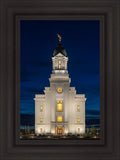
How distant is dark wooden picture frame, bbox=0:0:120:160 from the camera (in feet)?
4.77

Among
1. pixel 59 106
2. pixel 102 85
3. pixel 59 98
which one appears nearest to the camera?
pixel 102 85

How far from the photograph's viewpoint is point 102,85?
1.50 meters

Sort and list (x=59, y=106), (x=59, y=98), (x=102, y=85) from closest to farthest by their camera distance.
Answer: (x=102, y=85), (x=59, y=106), (x=59, y=98)

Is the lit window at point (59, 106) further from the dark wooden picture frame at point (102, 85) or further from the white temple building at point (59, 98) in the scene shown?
the dark wooden picture frame at point (102, 85)

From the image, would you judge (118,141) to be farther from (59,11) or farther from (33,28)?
(33,28)

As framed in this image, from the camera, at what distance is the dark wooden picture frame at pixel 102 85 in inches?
57.2

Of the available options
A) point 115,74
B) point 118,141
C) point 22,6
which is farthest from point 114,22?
point 118,141

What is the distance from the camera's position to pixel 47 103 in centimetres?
536

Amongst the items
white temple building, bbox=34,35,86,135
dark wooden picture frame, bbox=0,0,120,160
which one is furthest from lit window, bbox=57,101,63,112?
dark wooden picture frame, bbox=0,0,120,160

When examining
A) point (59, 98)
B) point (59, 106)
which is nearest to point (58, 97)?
point (59, 98)

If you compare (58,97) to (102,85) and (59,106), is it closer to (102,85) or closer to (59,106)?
(59,106)

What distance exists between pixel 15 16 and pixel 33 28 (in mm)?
926

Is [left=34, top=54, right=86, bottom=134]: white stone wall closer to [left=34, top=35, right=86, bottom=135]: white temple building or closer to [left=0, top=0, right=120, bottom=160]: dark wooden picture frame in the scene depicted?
[left=34, top=35, right=86, bottom=135]: white temple building

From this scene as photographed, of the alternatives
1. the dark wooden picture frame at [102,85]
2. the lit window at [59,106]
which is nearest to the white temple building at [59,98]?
the lit window at [59,106]
